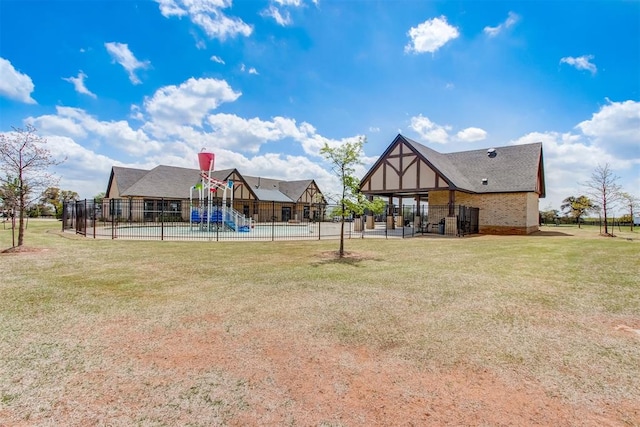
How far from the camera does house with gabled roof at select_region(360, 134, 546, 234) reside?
22.5m

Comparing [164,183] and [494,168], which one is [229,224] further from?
[494,168]

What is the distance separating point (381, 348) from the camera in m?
4.05

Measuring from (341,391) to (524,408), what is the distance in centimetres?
171

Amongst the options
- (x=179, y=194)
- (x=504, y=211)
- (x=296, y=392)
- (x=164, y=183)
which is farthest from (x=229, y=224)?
(x=296, y=392)

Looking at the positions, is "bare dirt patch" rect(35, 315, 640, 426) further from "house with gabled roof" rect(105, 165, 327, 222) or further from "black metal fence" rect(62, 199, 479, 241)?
"house with gabled roof" rect(105, 165, 327, 222)

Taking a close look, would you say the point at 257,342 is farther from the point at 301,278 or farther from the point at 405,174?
the point at 405,174

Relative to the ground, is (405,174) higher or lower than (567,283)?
higher

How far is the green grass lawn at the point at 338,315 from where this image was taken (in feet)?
10.8

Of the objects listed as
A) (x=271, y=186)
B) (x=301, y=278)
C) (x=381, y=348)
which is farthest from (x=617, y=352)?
(x=271, y=186)

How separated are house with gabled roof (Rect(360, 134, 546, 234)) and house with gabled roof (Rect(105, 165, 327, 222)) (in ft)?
27.9

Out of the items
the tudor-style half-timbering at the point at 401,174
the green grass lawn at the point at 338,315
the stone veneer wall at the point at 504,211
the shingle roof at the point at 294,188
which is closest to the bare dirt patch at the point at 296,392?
the green grass lawn at the point at 338,315

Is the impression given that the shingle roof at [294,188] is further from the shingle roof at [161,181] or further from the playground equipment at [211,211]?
the playground equipment at [211,211]

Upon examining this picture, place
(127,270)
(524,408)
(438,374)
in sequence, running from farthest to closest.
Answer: (127,270), (438,374), (524,408)

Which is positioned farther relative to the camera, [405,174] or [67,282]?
[405,174]
